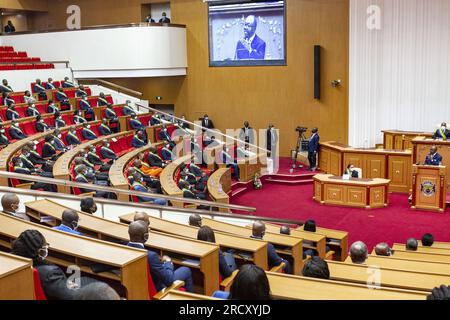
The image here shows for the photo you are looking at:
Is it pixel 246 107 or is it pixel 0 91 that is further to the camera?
pixel 246 107

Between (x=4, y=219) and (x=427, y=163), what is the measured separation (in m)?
7.22

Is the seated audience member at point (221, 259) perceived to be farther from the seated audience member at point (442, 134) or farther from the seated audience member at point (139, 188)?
the seated audience member at point (442, 134)

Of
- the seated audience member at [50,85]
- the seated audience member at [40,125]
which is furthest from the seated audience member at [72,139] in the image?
the seated audience member at [50,85]

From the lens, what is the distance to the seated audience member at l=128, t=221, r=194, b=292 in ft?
10.3

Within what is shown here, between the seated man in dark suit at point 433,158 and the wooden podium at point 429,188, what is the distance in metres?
0.19

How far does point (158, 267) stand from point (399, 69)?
992 centimetres

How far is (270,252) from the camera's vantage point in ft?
14.0

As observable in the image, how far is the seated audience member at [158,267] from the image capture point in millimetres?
3146

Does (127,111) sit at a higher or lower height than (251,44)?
lower

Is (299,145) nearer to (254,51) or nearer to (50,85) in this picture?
(254,51)

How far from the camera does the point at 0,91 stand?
11.3m

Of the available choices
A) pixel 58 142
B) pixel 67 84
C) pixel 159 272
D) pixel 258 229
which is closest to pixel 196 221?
pixel 258 229
